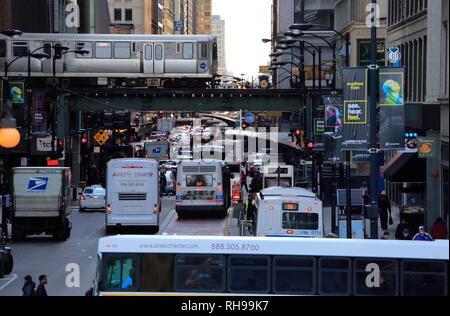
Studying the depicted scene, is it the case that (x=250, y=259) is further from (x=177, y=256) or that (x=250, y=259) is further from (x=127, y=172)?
(x=127, y=172)

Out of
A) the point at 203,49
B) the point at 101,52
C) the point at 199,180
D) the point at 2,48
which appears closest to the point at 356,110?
the point at 199,180

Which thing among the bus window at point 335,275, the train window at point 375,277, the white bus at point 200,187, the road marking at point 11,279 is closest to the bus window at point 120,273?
the bus window at point 335,275

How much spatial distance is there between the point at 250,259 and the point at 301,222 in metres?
9.44

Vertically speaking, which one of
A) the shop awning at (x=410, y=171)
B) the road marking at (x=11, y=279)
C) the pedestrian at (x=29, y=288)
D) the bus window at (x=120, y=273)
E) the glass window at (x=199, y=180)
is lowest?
the road marking at (x=11, y=279)

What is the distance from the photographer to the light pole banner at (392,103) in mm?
22797

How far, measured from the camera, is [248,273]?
1777 cm

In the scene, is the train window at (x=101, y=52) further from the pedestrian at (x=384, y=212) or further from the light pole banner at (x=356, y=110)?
the light pole banner at (x=356, y=110)

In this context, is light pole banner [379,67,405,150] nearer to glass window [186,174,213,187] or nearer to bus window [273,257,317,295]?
bus window [273,257,317,295]

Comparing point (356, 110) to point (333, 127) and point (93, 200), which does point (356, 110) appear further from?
point (93, 200)

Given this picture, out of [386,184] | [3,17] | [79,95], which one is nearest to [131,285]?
[386,184]

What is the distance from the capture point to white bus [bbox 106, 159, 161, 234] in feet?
120

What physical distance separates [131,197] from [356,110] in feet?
51.8

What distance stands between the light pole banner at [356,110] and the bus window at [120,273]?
7.94m

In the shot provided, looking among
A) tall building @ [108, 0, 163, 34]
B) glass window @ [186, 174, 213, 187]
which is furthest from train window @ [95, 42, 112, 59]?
tall building @ [108, 0, 163, 34]
